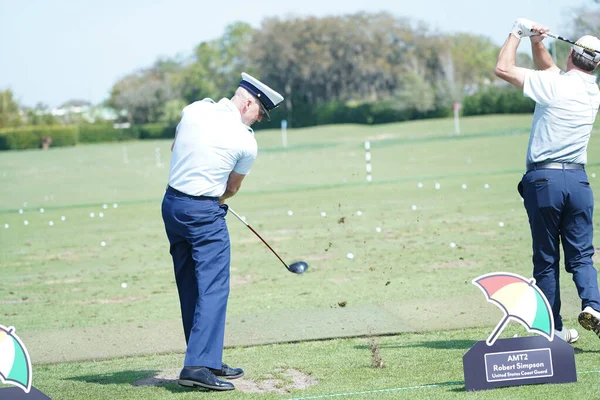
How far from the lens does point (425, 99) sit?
249 ft

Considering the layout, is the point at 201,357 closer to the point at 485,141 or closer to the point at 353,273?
the point at 353,273

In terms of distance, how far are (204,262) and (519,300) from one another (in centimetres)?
217

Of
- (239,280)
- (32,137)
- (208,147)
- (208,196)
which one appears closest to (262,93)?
(208,147)

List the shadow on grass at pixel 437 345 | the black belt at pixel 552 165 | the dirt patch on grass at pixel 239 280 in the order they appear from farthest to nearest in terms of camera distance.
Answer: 1. the dirt patch on grass at pixel 239 280
2. the shadow on grass at pixel 437 345
3. the black belt at pixel 552 165

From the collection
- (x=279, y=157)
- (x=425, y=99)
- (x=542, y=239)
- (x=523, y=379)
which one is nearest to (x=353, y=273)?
(x=542, y=239)

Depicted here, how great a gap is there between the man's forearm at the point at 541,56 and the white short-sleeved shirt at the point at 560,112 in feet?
1.35

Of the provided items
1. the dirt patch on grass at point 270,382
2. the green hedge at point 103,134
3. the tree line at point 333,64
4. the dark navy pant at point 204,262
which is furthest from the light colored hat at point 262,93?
the green hedge at point 103,134

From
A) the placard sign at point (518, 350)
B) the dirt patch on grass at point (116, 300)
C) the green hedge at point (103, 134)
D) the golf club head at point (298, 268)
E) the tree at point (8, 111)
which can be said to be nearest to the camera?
the placard sign at point (518, 350)

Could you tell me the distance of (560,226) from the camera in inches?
256

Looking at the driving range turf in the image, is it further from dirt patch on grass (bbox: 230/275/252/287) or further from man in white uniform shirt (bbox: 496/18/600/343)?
man in white uniform shirt (bbox: 496/18/600/343)

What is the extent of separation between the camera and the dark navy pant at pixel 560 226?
20.6 feet

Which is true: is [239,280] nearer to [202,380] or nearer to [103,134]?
[202,380]

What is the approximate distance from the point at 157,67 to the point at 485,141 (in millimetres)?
102883

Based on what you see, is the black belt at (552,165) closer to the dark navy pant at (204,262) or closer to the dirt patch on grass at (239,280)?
the dark navy pant at (204,262)
